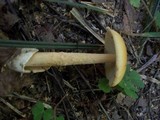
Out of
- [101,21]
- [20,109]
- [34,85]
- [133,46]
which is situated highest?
[101,21]

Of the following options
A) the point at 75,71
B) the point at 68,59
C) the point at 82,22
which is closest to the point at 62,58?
the point at 68,59

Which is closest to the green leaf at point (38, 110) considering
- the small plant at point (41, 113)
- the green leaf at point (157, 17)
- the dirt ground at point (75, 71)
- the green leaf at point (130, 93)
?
the small plant at point (41, 113)

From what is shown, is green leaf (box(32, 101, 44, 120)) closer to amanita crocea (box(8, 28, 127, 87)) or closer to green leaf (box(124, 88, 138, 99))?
amanita crocea (box(8, 28, 127, 87))

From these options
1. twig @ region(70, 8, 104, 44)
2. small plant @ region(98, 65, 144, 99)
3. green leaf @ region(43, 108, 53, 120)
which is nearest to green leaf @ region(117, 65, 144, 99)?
small plant @ region(98, 65, 144, 99)

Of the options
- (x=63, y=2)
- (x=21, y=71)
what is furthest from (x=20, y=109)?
(x=63, y=2)

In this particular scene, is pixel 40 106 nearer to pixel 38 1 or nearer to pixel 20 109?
pixel 20 109

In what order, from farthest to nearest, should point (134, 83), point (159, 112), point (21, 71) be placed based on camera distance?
point (159, 112) < point (134, 83) < point (21, 71)
